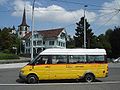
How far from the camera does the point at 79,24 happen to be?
9031cm

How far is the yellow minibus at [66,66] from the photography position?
60.5 feet

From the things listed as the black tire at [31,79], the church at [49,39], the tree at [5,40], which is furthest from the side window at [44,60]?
the church at [49,39]

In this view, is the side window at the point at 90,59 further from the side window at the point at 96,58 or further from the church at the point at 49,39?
the church at the point at 49,39

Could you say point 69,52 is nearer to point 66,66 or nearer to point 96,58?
point 66,66

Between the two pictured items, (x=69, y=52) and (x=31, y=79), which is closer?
(x=31, y=79)

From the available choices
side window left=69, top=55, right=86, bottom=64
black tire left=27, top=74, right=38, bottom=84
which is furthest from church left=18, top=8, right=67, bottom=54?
black tire left=27, top=74, right=38, bottom=84

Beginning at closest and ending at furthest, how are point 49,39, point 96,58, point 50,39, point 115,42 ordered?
1. point 96,58
2. point 115,42
3. point 50,39
4. point 49,39

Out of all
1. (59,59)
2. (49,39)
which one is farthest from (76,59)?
(49,39)

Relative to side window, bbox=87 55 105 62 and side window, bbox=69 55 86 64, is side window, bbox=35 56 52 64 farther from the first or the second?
side window, bbox=87 55 105 62

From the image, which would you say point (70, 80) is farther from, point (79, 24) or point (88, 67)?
point (79, 24)

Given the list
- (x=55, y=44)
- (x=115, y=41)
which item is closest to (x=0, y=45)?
(x=55, y=44)

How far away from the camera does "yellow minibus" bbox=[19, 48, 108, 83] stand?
1845 cm

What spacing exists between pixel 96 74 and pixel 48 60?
3.23m

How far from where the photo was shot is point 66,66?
1867 centimetres
